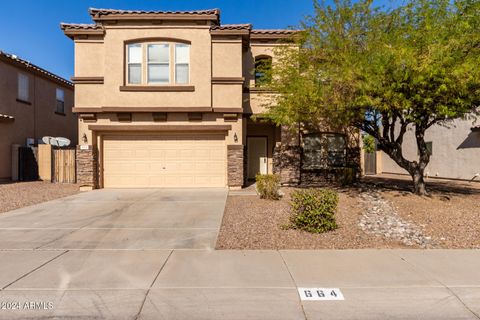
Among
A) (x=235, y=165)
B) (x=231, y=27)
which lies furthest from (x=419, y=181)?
(x=231, y=27)

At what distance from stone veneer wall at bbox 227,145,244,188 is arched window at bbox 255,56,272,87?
3.06m

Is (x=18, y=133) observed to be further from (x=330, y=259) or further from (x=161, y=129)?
(x=330, y=259)

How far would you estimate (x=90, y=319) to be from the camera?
385 cm

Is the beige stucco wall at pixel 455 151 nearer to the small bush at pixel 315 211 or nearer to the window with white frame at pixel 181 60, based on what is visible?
the window with white frame at pixel 181 60

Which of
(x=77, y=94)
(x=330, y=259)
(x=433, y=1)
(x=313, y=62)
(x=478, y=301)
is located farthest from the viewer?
(x=77, y=94)

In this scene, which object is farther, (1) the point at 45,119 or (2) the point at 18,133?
(1) the point at 45,119

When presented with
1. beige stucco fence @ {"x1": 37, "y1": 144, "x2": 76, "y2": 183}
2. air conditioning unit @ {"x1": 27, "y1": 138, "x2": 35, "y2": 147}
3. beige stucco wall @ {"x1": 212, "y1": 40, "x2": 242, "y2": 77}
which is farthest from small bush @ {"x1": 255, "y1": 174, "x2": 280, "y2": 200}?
air conditioning unit @ {"x1": 27, "y1": 138, "x2": 35, "y2": 147}

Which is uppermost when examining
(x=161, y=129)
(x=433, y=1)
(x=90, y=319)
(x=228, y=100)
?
(x=433, y=1)

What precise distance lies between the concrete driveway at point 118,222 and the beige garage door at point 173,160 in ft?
7.27

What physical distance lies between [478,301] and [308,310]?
2304 millimetres

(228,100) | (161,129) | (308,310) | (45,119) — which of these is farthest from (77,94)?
(308,310)

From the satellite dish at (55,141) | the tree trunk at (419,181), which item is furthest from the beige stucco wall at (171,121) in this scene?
the tree trunk at (419,181)

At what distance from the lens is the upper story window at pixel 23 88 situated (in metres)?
19.2

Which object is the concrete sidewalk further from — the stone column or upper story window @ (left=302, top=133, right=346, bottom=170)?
upper story window @ (left=302, top=133, right=346, bottom=170)
